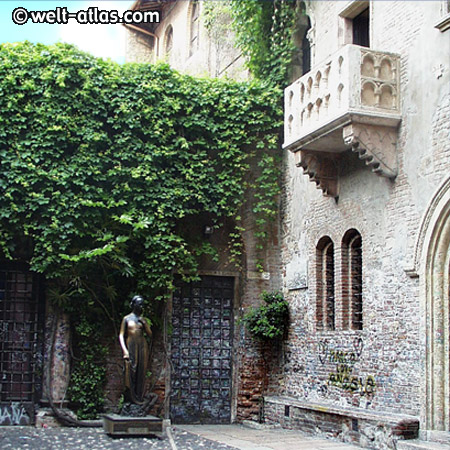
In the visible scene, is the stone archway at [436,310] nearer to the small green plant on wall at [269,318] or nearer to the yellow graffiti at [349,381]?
the yellow graffiti at [349,381]

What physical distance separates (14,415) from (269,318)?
502 centimetres

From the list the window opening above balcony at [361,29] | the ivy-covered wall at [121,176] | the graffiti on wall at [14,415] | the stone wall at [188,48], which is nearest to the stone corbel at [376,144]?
the window opening above balcony at [361,29]

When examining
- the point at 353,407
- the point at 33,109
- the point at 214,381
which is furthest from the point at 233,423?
the point at 33,109

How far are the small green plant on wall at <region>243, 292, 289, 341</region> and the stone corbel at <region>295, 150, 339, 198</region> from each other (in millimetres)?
2598

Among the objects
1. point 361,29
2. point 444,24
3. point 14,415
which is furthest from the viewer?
point 14,415

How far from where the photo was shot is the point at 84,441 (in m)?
11.2

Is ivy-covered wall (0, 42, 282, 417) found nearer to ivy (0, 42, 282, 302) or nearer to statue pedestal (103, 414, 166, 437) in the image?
ivy (0, 42, 282, 302)

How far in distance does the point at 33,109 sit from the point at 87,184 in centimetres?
167

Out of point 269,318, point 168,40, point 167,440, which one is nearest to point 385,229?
point 269,318

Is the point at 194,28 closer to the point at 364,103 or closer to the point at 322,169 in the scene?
A: the point at 322,169

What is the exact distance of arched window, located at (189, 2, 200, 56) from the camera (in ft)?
63.5

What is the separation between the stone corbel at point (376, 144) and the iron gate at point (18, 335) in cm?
661

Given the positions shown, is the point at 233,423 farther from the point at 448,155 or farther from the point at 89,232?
the point at 448,155

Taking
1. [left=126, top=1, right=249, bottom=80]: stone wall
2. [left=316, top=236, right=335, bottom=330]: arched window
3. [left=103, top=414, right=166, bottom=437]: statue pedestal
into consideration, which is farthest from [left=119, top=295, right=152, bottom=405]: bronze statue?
[left=126, top=1, right=249, bottom=80]: stone wall
